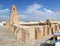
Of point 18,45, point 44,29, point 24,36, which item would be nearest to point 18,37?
point 24,36

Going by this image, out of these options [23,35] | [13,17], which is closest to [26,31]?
[23,35]

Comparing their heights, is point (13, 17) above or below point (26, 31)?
above

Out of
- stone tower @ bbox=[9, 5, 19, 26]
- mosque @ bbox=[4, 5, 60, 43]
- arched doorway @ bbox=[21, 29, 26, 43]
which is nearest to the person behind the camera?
arched doorway @ bbox=[21, 29, 26, 43]

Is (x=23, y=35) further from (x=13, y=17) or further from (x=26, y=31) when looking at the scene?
(x=13, y=17)

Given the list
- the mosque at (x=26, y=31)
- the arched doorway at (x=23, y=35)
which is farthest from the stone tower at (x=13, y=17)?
the arched doorway at (x=23, y=35)

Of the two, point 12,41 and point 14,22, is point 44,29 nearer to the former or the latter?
point 14,22

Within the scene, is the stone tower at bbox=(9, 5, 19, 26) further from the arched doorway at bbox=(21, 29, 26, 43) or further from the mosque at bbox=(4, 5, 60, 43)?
the arched doorway at bbox=(21, 29, 26, 43)

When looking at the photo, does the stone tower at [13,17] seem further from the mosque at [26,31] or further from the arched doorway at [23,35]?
the arched doorway at [23,35]

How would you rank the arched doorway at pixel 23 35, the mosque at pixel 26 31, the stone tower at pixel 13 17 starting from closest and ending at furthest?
the arched doorway at pixel 23 35 < the mosque at pixel 26 31 < the stone tower at pixel 13 17

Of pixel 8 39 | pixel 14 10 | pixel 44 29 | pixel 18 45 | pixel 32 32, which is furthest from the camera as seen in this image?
pixel 14 10

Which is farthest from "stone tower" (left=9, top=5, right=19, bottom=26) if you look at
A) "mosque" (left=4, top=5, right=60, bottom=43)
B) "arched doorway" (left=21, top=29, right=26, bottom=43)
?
"arched doorway" (left=21, top=29, right=26, bottom=43)

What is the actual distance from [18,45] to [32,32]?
3962 mm

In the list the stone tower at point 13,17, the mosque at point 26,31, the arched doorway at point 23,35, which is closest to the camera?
the arched doorway at point 23,35

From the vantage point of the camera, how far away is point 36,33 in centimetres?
1741
